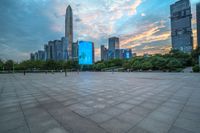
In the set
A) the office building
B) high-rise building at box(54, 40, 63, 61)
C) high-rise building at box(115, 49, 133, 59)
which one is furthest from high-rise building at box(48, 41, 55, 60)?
the office building

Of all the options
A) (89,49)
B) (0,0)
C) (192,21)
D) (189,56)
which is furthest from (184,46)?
(0,0)

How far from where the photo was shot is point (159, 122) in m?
2.83

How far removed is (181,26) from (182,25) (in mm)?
929

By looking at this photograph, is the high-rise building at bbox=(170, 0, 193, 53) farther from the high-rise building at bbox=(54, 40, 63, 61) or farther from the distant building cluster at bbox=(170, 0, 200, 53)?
the high-rise building at bbox=(54, 40, 63, 61)

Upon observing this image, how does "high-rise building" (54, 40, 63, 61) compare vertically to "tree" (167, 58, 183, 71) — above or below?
above

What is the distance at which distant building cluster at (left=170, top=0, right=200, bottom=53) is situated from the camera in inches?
3412

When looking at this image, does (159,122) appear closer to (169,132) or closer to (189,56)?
(169,132)

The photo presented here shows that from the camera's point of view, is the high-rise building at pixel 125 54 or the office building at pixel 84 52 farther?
the high-rise building at pixel 125 54

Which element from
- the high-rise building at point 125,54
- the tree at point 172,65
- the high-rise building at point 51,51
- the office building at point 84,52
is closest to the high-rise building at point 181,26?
the high-rise building at point 125,54

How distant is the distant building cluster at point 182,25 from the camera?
284ft

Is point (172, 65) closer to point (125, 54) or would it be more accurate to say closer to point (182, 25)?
point (125, 54)

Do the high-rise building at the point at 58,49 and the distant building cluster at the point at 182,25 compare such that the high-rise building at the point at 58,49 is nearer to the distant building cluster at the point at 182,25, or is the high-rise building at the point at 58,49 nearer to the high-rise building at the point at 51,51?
the high-rise building at the point at 51,51

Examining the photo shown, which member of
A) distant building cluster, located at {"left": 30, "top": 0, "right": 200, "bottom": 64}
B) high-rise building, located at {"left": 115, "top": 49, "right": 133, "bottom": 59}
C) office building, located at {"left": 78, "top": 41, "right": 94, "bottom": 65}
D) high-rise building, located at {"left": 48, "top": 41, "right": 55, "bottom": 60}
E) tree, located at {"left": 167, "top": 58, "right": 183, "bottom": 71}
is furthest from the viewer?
high-rise building, located at {"left": 48, "top": 41, "right": 55, "bottom": 60}

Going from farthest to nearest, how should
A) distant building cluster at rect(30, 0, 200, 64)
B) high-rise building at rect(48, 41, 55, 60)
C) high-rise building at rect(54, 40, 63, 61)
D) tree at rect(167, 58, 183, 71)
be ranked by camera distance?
1. high-rise building at rect(48, 41, 55, 60)
2. high-rise building at rect(54, 40, 63, 61)
3. distant building cluster at rect(30, 0, 200, 64)
4. tree at rect(167, 58, 183, 71)
